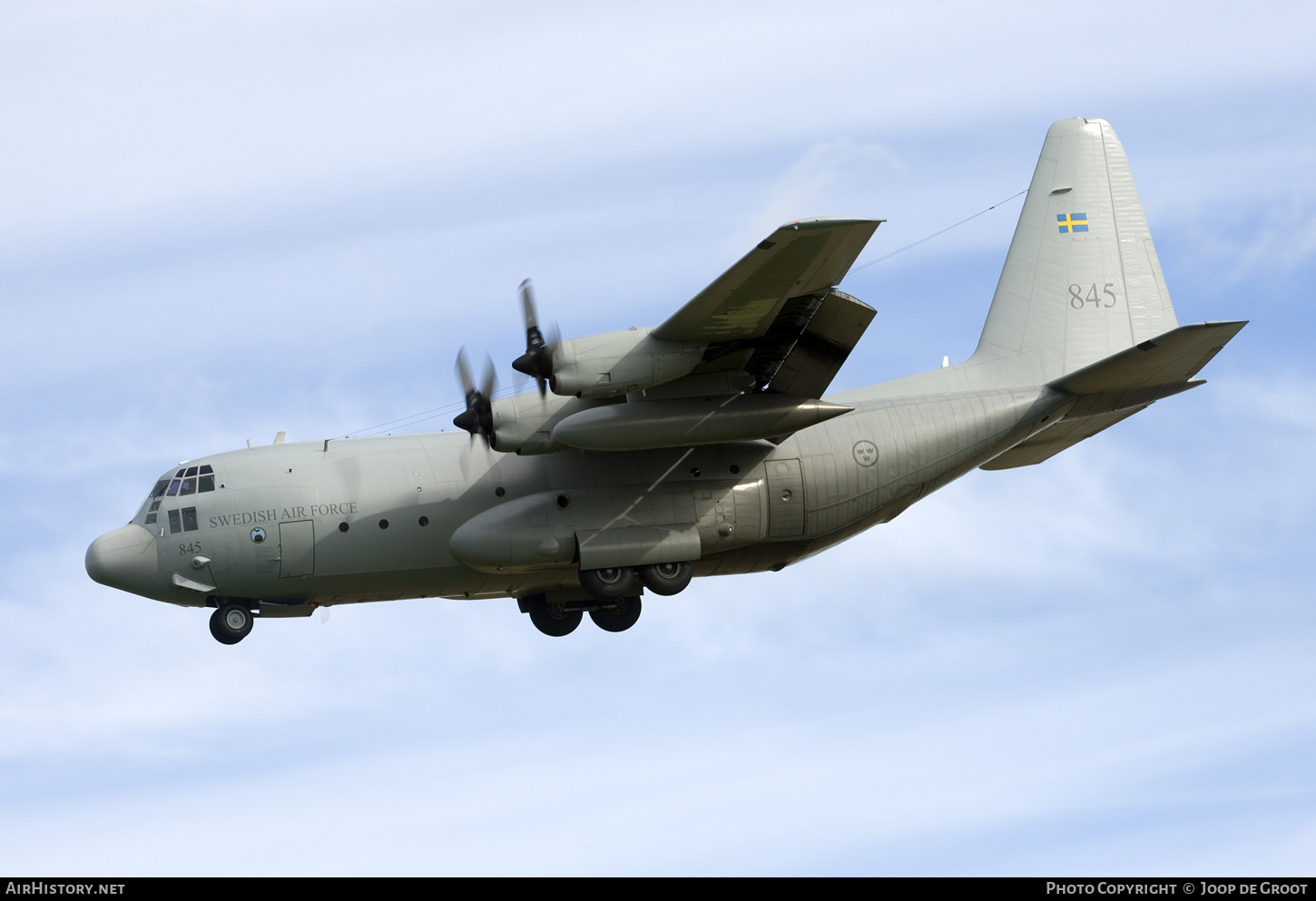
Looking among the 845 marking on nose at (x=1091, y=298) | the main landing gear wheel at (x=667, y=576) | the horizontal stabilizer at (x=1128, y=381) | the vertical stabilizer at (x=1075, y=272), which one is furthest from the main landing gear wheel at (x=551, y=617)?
the 845 marking on nose at (x=1091, y=298)

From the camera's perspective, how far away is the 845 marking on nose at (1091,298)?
24156 mm

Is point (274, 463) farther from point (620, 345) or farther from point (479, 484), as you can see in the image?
point (620, 345)

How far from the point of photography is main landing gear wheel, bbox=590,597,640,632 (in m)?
23.5

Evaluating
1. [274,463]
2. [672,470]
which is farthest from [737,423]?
[274,463]

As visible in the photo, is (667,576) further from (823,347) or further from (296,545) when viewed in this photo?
(296,545)

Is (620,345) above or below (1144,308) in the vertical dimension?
below

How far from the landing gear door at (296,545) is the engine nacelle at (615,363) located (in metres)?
4.64

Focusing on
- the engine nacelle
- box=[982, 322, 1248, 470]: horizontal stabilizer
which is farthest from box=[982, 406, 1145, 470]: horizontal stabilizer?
the engine nacelle

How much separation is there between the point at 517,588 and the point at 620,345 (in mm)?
5508

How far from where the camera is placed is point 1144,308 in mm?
24328

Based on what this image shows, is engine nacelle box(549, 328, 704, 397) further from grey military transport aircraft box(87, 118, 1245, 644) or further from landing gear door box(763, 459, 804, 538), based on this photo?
landing gear door box(763, 459, 804, 538)

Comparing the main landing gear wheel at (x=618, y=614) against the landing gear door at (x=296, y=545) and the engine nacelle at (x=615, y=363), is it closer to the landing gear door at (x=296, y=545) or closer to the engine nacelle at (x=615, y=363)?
the landing gear door at (x=296, y=545)

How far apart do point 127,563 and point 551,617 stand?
6.33 meters

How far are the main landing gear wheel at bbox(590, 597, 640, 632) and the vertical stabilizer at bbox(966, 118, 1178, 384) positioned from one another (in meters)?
6.53
